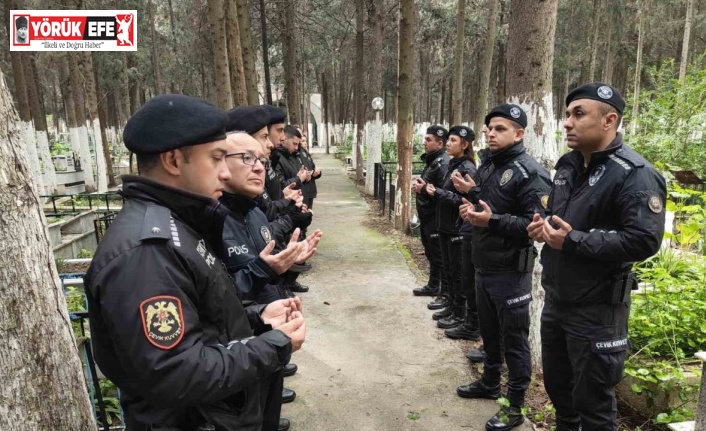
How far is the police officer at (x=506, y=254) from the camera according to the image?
134 inches

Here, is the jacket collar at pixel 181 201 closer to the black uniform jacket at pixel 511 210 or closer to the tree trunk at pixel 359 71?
the black uniform jacket at pixel 511 210

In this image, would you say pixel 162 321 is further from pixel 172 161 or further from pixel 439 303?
pixel 439 303

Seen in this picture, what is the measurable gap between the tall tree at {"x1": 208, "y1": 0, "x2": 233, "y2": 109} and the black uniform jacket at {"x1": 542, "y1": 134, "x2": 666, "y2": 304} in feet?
17.0

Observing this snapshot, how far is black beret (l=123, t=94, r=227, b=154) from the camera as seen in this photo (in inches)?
59.7

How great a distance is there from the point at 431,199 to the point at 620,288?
348 cm

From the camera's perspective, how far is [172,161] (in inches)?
61.7

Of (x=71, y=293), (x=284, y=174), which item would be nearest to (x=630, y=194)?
(x=284, y=174)

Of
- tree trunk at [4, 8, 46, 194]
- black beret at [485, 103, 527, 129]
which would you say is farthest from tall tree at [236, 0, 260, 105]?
tree trunk at [4, 8, 46, 194]

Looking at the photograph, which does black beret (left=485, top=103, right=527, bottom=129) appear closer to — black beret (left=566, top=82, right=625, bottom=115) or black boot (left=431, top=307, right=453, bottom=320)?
black beret (left=566, top=82, right=625, bottom=115)

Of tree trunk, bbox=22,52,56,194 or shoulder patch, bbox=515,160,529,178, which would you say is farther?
tree trunk, bbox=22,52,56,194

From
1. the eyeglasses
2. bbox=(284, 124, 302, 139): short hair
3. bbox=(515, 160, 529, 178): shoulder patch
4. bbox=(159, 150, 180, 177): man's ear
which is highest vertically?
bbox=(284, 124, 302, 139): short hair

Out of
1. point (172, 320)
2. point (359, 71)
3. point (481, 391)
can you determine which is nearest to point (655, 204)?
point (481, 391)

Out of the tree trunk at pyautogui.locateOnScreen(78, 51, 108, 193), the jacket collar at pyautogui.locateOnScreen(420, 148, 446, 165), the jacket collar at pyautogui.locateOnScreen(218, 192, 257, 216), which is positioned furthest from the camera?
the tree trunk at pyautogui.locateOnScreen(78, 51, 108, 193)

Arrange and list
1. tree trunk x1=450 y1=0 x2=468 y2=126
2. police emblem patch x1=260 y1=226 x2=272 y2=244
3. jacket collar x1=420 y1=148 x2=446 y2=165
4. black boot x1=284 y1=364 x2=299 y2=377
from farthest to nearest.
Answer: tree trunk x1=450 y1=0 x2=468 y2=126 → jacket collar x1=420 y1=148 x2=446 y2=165 → black boot x1=284 y1=364 x2=299 y2=377 → police emblem patch x1=260 y1=226 x2=272 y2=244
